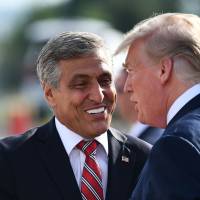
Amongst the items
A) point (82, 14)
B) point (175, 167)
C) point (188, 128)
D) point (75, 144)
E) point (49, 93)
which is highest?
point (188, 128)

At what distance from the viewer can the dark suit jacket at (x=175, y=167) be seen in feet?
12.4

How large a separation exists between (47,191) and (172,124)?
0.97 m

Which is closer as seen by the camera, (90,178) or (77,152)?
(90,178)

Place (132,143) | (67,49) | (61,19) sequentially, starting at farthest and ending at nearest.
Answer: (61,19) → (132,143) → (67,49)

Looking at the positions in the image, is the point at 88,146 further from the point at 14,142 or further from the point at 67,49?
the point at 67,49

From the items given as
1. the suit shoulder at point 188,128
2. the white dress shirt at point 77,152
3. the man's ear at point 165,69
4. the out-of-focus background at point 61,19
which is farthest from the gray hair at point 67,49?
the out-of-focus background at point 61,19

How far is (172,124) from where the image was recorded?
13.1 feet

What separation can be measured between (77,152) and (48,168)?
21cm

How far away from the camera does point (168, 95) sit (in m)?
4.10

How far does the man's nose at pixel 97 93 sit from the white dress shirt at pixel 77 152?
0.22 meters

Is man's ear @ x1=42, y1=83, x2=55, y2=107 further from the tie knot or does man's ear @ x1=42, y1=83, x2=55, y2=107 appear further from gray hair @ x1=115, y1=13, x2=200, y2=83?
gray hair @ x1=115, y1=13, x2=200, y2=83

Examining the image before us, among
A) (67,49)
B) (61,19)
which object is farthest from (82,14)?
(67,49)

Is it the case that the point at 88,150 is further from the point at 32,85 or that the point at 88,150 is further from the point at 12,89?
the point at 12,89

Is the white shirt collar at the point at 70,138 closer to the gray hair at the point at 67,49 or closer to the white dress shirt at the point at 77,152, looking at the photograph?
the white dress shirt at the point at 77,152
